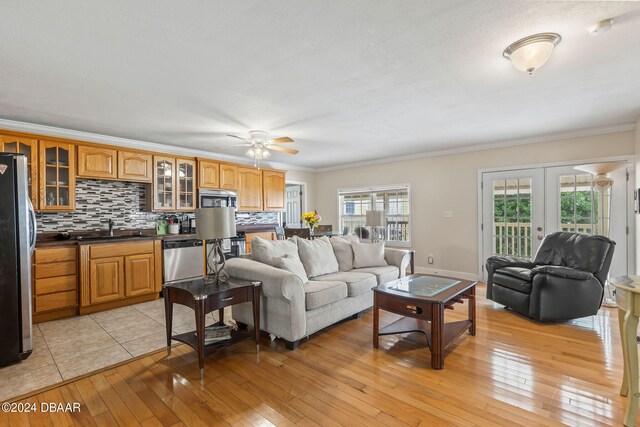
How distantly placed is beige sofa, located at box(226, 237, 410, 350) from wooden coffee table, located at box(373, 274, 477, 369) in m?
0.49

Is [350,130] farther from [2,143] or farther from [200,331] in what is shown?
[2,143]

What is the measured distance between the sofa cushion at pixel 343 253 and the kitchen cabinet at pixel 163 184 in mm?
2744

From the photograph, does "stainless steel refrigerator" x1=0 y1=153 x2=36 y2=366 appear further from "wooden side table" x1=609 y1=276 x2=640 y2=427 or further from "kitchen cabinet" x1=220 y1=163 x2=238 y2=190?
"wooden side table" x1=609 y1=276 x2=640 y2=427

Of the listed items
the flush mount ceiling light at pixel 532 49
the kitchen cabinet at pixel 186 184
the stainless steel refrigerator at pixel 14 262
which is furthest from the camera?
the kitchen cabinet at pixel 186 184

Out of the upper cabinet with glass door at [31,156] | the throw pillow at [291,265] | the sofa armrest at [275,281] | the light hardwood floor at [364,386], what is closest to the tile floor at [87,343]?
the light hardwood floor at [364,386]

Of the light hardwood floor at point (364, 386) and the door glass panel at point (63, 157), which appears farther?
the door glass panel at point (63, 157)

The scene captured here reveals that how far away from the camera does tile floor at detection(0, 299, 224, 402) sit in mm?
2361

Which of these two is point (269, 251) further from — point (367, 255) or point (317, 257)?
point (367, 255)

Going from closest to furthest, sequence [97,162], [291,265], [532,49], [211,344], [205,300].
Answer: [532,49] → [205,300] → [211,344] → [291,265] → [97,162]

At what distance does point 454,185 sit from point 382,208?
162cm

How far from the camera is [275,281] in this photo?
267cm

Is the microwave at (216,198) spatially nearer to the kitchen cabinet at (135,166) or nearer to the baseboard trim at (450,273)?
the kitchen cabinet at (135,166)

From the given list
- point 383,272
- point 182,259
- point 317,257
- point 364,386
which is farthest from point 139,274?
point 364,386

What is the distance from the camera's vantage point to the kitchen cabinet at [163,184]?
4773mm
